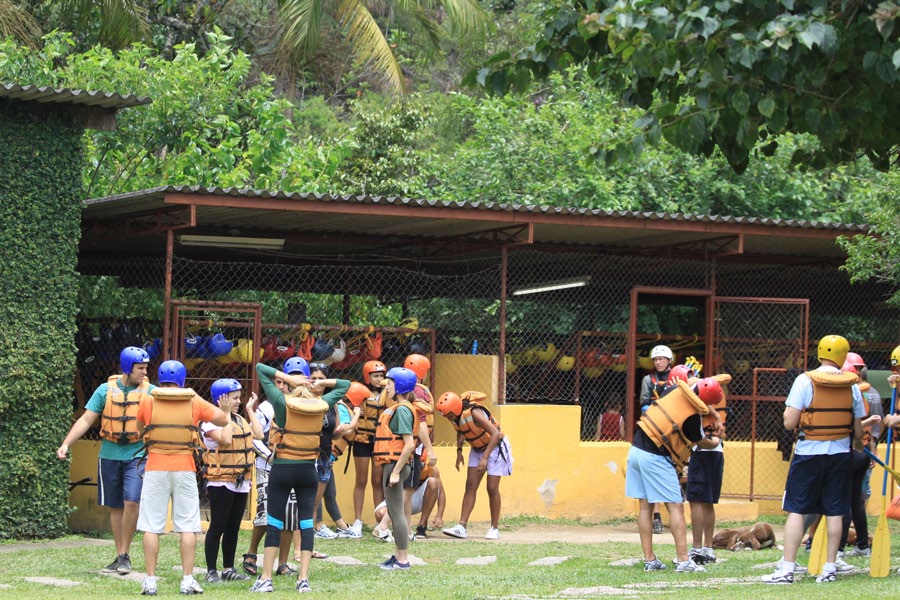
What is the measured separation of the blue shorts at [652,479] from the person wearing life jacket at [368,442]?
2.76 meters

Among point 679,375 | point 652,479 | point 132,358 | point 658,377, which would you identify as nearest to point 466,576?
point 652,479

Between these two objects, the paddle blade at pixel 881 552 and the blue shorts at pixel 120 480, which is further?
the blue shorts at pixel 120 480

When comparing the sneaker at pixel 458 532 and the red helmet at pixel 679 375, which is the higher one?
the red helmet at pixel 679 375

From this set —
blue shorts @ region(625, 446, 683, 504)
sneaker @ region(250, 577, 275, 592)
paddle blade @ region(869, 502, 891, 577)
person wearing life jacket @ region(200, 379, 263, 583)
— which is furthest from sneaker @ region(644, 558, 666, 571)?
person wearing life jacket @ region(200, 379, 263, 583)

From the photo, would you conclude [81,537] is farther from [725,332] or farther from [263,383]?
[725,332]

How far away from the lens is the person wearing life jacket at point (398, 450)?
10.1 m

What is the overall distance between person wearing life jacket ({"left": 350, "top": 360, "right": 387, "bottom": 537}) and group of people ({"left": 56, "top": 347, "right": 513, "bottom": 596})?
0.09 ft

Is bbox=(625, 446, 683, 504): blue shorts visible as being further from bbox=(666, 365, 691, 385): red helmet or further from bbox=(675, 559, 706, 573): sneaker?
bbox=(666, 365, 691, 385): red helmet

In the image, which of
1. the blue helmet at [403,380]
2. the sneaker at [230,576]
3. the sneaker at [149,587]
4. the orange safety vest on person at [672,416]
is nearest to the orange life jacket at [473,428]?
the blue helmet at [403,380]

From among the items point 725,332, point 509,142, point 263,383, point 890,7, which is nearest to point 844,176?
point 509,142

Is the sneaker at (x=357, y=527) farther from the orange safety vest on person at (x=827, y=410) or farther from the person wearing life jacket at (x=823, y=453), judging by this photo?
the orange safety vest on person at (x=827, y=410)

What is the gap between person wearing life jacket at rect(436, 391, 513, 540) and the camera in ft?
40.5

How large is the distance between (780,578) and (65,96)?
7302 mm

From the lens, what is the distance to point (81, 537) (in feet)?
40.3
